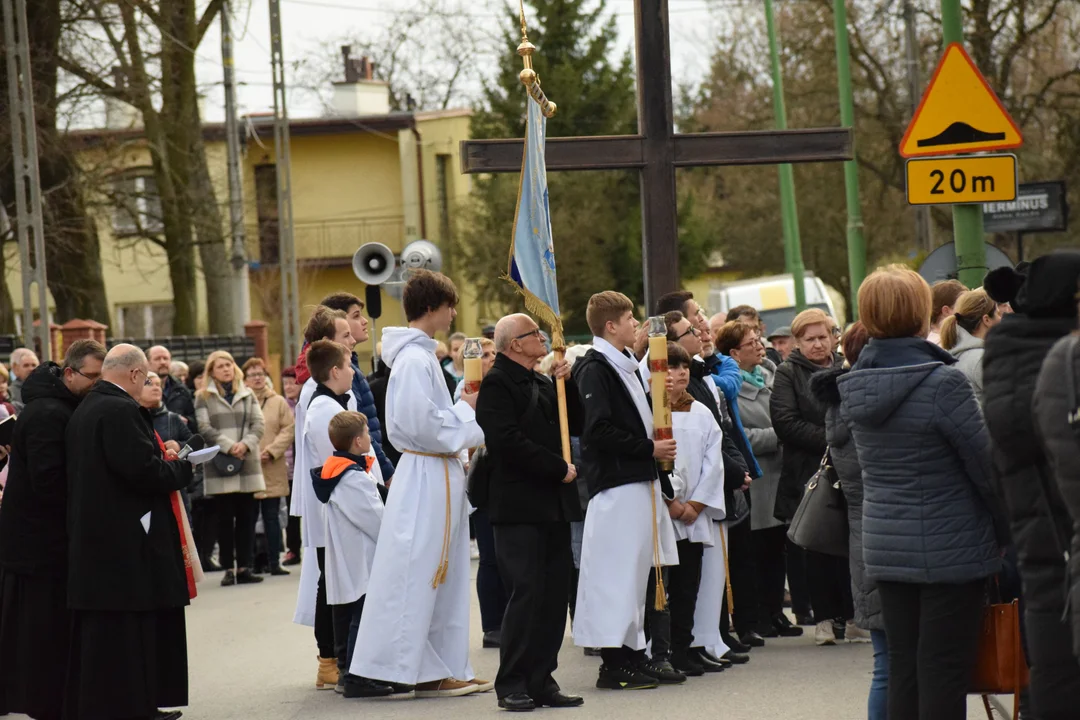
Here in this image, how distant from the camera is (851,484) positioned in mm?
7555

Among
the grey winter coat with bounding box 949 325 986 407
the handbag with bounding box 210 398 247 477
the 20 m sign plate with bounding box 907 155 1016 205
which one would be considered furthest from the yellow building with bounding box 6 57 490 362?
the grey winter coat with bounding box 949 325 986 407

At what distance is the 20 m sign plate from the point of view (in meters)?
11.1

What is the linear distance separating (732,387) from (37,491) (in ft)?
13.7

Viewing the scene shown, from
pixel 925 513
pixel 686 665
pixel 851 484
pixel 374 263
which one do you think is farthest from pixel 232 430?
pixel 925 513

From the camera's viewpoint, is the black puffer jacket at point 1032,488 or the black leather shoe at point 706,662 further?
the black leather shoe at point 706,662

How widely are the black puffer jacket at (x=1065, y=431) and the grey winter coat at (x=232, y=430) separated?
36.9 feet

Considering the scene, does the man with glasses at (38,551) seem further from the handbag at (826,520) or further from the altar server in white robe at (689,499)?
the handbag at (826,520)

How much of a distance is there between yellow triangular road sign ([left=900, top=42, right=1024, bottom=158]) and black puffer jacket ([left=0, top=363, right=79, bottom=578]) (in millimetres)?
5510

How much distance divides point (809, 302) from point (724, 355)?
58.3 feet

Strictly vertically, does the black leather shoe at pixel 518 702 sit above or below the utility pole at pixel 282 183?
below

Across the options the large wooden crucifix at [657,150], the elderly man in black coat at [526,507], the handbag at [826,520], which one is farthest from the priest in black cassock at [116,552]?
the large wooden crucifix at [657,150]

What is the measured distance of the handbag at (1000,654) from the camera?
6273mm

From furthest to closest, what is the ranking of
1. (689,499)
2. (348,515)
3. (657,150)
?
(657,150) < (689,499) < (348,515)

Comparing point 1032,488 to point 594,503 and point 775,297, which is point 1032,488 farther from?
point 775,297
